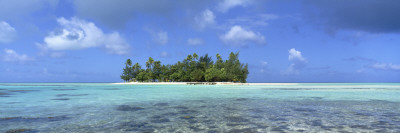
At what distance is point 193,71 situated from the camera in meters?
98.7

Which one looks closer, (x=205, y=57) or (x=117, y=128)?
(x=117, y=128)

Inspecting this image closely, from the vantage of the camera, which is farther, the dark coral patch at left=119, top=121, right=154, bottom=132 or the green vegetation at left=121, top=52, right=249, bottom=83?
the green vegetation at left=121, top=52, right=249, bottom=83

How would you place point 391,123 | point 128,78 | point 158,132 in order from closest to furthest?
1. point 158,132
2. point 391,123
3. point 128,78

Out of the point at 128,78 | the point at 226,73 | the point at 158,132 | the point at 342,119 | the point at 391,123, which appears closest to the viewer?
the point at 158,132

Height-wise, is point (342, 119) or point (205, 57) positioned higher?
point (205, 57)

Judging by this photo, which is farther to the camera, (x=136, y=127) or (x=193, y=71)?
(x=193, y=71)

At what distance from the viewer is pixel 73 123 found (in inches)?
374

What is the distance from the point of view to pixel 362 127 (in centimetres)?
851

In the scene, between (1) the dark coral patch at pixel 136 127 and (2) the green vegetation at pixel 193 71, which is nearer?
(1) the dark coral patch at pixel 136 127

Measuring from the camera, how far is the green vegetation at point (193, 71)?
92062 millimetres

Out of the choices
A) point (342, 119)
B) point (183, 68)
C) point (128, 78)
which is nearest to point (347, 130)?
point (342, 119)

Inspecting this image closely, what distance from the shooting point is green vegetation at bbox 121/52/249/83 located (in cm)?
9206

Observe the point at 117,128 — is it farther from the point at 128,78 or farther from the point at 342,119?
the point at 128,78

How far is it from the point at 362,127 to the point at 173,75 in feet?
316
